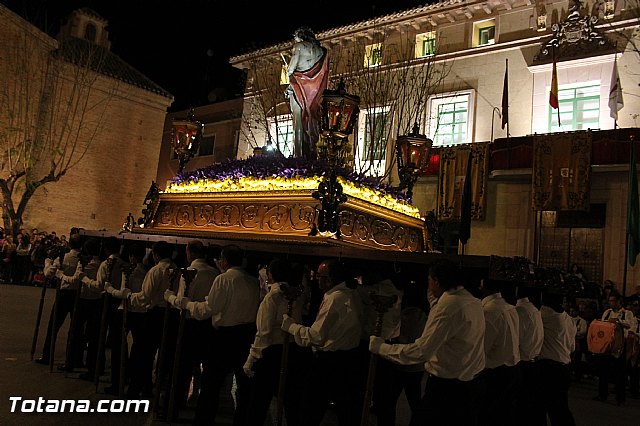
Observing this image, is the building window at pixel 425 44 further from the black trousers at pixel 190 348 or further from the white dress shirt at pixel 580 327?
the black trousers at pixel 190 348

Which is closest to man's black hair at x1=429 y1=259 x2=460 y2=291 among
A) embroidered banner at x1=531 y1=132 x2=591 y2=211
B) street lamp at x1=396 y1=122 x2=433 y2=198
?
street lamp at x1=396 y1=122 x2=433 y2=198

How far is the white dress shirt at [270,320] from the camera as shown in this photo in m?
4.68

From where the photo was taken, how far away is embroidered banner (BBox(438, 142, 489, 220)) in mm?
17984

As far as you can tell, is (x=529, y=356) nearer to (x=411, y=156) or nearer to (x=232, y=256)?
(x=232, y=256)

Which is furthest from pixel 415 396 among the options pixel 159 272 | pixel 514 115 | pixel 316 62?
pixel 514 115

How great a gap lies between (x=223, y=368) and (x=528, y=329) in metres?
2.90

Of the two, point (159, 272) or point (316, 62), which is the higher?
point (316, 62)

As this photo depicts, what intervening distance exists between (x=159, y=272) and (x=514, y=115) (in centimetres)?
1576

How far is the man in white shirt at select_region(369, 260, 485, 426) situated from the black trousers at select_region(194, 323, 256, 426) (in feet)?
5.52

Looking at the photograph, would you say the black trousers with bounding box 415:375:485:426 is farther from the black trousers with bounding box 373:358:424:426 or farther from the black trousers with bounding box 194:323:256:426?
the black trousers with bounding box 194:323:256:426

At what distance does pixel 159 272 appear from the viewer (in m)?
5.93

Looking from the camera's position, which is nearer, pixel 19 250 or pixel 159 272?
pixel 159 272

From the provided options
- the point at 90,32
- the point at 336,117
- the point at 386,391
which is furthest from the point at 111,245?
the point at 90,32

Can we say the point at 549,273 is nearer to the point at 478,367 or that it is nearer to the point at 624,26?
the point at 478,367
